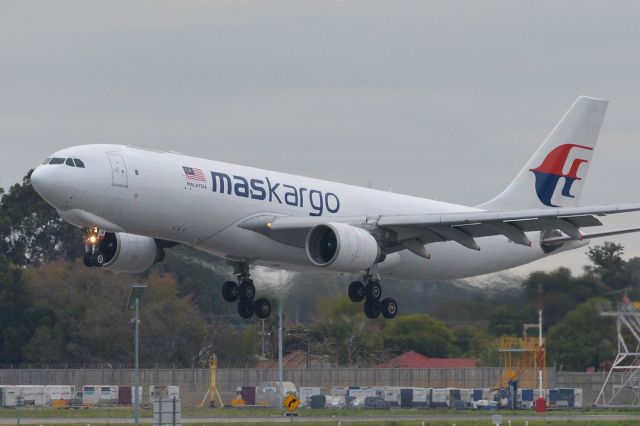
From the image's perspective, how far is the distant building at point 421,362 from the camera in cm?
8319

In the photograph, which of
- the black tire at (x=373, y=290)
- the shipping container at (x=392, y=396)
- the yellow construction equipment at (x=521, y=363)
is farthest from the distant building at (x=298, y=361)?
the black tire at (x=373, y=290)

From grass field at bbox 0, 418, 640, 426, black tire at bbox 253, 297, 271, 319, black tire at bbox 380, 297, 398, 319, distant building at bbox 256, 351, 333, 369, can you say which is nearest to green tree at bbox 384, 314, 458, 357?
distant building at bbox 256, 351, 333, 369

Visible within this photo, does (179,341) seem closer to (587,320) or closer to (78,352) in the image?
(78,352)

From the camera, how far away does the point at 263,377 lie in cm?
8138

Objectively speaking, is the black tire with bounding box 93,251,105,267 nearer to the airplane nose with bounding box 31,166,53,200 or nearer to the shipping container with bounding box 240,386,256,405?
the airplane nose with bounding box 31,166,53,200

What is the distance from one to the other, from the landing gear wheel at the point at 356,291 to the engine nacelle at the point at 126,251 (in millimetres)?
7149

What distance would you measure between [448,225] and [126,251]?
1118 cm

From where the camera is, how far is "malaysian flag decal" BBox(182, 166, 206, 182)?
4709cm

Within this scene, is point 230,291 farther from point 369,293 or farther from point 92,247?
point 92,247

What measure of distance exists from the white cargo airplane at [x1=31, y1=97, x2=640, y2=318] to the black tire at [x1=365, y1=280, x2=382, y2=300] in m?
0.03

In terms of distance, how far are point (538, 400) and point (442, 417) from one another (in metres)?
6.59

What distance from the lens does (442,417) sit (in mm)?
67812

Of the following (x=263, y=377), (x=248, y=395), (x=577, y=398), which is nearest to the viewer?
(x=577, y=398)

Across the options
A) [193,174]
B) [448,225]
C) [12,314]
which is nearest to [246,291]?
[193,174]
